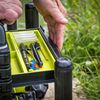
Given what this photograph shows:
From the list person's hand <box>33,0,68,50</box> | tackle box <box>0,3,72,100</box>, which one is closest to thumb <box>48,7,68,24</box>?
person's hand <box>33,0,68,50</box>

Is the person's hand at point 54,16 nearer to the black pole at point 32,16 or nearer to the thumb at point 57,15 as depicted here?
the thumb at point 57,15

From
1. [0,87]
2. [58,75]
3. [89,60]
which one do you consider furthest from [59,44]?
[89,60]

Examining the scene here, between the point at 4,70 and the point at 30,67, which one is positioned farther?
the point at 30,67

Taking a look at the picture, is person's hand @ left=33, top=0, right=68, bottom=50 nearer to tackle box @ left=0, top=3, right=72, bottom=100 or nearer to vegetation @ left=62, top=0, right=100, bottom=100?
tackle box @ left=0, top=3, right=72, bottom=100

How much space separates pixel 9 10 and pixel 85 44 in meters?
1.20

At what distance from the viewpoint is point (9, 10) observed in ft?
4.16

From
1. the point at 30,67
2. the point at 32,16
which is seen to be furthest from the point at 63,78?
the point at 32,16

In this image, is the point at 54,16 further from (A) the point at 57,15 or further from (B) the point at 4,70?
(B) the point at 4,70

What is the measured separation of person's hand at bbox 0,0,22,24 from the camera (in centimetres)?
126

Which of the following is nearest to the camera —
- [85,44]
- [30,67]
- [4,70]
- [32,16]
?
[4,70]

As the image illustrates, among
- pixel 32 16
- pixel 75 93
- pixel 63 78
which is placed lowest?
pixel 75 93

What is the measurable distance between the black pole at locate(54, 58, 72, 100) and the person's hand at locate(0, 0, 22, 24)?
21 cm

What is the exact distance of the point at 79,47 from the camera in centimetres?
234

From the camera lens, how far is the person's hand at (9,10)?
1261mm
